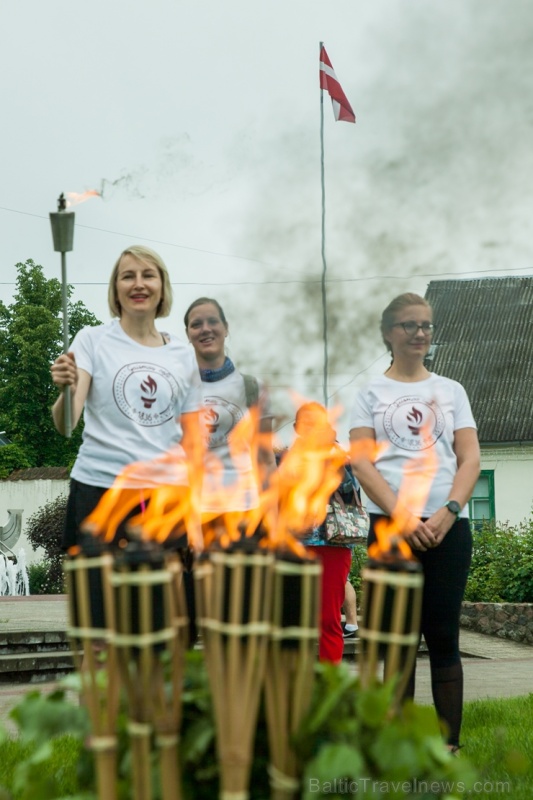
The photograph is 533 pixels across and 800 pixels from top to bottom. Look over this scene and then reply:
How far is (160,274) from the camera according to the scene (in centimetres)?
448

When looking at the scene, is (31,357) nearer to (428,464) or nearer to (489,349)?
(489,349)

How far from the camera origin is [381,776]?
8.34ft

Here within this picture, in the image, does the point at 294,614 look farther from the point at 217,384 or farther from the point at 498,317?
the point at 498,317

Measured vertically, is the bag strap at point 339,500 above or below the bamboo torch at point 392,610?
below

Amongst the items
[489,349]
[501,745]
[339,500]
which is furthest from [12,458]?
[501,745]

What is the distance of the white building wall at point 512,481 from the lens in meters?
28.2

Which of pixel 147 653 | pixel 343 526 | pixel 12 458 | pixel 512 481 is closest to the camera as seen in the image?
pixel 147 653

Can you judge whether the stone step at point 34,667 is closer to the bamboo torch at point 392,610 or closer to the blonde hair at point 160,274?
the blonde hair at point 160,274

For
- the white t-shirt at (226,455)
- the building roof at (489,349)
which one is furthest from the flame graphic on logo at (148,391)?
the building roof at (489,349)

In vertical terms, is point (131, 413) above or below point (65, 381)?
below

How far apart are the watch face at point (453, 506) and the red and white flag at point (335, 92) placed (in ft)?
22.1

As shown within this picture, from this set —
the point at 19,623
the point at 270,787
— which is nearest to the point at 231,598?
the point at 270,787

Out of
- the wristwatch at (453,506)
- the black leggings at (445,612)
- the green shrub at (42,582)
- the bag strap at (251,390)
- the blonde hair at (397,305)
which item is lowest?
the green shrub at (42,582)

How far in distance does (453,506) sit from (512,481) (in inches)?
958
